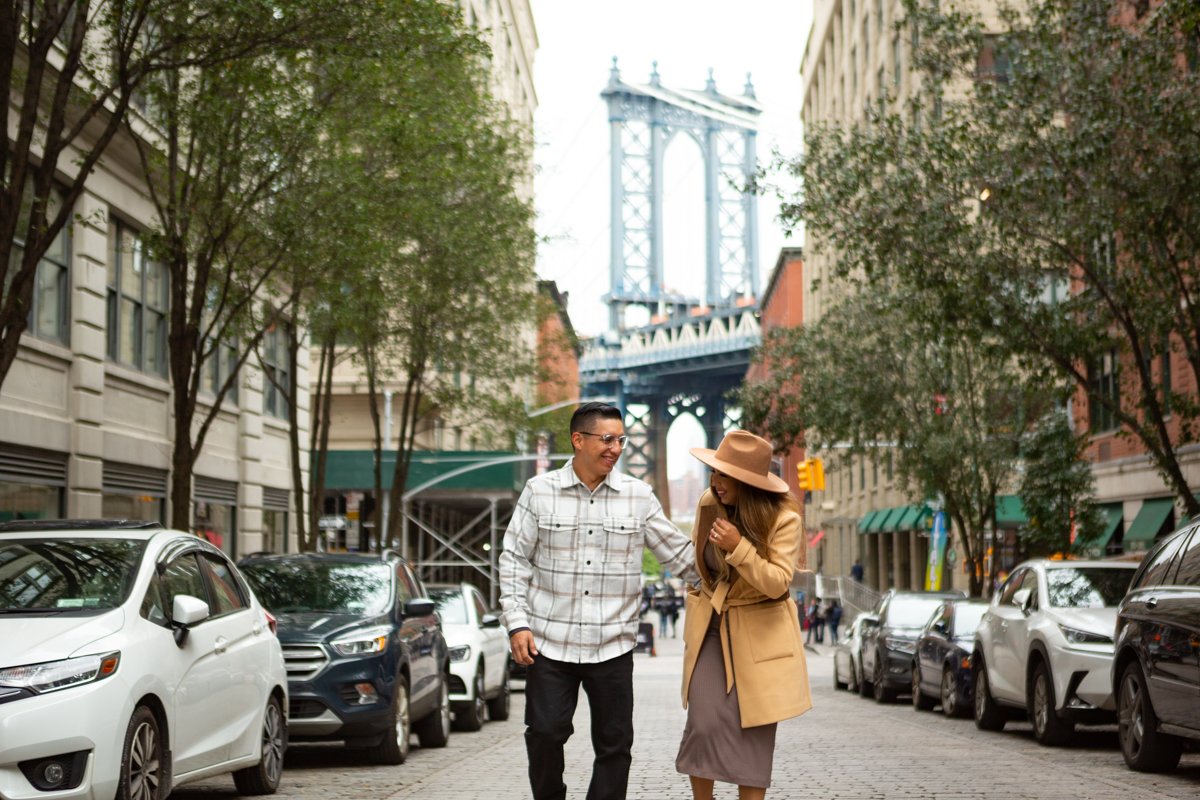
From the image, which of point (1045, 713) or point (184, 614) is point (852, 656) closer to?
point (1045, 713)

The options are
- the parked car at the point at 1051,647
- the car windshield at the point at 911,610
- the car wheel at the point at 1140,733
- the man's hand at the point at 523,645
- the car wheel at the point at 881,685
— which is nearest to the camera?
the man's hand at the point at 523,645

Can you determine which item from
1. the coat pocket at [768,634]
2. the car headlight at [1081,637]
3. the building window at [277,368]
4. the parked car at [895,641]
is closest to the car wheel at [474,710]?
the car headlight at [1081,637]

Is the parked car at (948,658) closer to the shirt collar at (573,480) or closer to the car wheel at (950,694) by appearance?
the car wheel at (950,694)

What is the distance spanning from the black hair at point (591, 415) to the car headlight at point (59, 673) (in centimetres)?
270

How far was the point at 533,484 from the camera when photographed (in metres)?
6.86

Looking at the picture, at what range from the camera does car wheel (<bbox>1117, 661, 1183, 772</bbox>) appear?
11.8m

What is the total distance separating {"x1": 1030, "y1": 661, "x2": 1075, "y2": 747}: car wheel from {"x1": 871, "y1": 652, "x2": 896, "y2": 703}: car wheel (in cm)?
796

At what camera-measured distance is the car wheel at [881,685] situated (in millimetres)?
23344

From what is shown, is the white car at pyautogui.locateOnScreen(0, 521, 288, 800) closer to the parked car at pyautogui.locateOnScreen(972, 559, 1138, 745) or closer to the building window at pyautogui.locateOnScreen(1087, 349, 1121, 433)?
the parked car at pyautogui.locateOnScreen(972, 559, 1138, 745)

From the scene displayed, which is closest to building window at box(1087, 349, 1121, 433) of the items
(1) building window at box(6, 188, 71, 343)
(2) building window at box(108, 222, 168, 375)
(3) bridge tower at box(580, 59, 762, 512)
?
(2) building window at box(108, 222, 168, 375)

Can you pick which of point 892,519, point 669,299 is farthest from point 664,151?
point 892,519

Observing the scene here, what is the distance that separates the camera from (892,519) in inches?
2267

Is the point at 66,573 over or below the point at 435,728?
over

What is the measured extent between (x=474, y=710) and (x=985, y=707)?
5.17 meters
